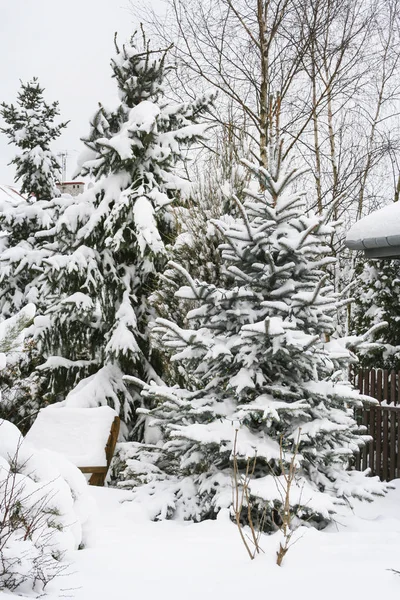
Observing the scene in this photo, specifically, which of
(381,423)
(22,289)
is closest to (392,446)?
(381,423)

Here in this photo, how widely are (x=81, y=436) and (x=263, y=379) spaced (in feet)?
7.87

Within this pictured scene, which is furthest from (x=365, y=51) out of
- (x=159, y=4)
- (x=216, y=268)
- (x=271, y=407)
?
(x=271, y=407)

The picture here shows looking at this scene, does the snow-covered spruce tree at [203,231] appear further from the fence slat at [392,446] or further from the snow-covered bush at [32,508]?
the snow-covered bush at [32,508]

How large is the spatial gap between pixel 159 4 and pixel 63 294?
600cm

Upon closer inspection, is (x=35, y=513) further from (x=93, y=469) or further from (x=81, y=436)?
(x=81, y=436)

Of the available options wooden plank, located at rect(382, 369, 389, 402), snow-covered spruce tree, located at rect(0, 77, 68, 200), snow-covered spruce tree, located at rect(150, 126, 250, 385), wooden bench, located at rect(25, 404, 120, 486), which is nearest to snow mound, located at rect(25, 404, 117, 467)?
wooden bench, located at rect(25, 404, 120, 486)

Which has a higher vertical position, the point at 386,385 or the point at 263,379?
the point at 263,379

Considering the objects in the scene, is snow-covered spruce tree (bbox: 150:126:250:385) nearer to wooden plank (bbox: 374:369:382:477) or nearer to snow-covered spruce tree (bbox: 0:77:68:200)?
wooden plank (bbox: 374:369:382:477)

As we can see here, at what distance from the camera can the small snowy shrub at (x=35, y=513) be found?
8.65ft

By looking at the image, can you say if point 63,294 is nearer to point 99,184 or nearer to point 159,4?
point 99,184

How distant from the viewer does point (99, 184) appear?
7.72 metres

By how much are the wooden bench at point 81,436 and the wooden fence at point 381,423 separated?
2.96m

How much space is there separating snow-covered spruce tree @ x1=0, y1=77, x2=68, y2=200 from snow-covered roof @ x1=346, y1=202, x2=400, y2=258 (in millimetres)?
8137

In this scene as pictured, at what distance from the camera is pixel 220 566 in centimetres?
316
